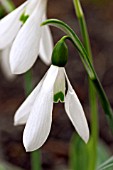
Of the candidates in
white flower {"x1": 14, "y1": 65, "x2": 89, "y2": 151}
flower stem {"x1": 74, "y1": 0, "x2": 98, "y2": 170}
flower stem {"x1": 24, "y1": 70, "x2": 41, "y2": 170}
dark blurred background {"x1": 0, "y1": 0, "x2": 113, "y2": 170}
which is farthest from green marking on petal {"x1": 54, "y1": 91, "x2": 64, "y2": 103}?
dark blurred background {"x1": 0, "y1": 0, "x2": 113, "y2": 170}

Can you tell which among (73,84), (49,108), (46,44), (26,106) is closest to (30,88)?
(46,44)

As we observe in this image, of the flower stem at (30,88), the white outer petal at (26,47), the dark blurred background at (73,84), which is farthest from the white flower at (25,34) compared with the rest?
the dark blurred background at (73,84)

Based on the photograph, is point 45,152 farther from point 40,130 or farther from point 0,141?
point 40,130

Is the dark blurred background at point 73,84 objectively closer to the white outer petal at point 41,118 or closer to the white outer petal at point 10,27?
the white outer petal at point 10,27

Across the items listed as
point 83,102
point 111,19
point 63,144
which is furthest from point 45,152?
point 111,19

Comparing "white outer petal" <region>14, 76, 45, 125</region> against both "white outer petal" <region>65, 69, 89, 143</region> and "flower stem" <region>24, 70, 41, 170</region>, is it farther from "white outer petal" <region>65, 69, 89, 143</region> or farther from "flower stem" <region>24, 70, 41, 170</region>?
"flower stem" <region>24, 70, 41, 170</region>

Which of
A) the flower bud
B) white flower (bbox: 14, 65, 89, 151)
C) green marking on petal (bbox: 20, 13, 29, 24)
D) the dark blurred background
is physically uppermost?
green marking on petal (bbox: 20, 13, 29, 24)

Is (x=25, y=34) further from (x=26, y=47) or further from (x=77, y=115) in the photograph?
(x=77, y=115)
